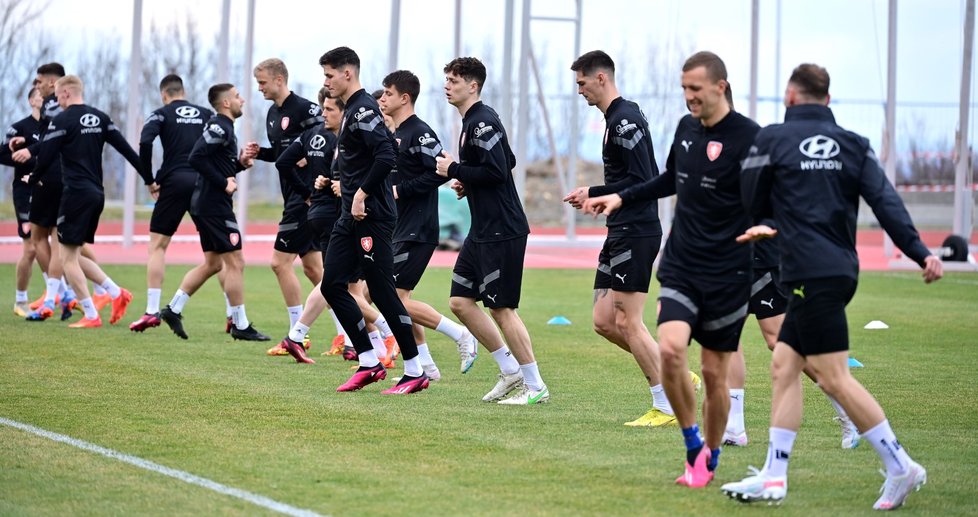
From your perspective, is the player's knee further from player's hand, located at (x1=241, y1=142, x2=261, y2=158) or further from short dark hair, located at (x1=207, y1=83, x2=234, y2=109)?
short dark hair, located at (x1=207, y1=83, x2=234, y2=109)

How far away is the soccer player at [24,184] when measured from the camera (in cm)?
1483

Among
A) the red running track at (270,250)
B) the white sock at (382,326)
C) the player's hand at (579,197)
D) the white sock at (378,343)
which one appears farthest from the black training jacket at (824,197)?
the red running track at (270,250)

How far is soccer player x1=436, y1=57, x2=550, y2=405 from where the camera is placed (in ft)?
29.4

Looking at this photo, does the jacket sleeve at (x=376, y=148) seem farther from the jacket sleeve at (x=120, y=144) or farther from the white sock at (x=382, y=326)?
the jacket sleeve at (x=120, y=144)

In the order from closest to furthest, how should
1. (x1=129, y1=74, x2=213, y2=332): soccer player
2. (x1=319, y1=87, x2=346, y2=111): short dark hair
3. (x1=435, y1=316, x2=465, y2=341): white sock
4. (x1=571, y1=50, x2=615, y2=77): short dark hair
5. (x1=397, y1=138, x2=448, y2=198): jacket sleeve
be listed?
1. (x1=571, y1=50, x2=615, y2=77): short dark hair
2. (x1=397, y1=138, x2=448, y2=198): jacket sleeve
3. (x1=435, y1=316, x2=465, y2=341): white sock
4. (x1=319, y1=87, x2=346, y2=111): short dark hair
5. (x1=129, y1=74, x2=213, y2=332): soccer player

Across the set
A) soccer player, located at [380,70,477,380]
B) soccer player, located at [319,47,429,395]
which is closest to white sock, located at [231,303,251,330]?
soccer player, located at [380,70,477,380]

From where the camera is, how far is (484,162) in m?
8.95

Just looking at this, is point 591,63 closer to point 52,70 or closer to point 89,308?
point 89,308

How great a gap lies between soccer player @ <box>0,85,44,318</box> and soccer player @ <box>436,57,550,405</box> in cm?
736

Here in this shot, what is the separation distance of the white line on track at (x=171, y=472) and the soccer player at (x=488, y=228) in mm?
2740

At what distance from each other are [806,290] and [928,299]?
13.0 metres

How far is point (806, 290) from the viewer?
6059mm

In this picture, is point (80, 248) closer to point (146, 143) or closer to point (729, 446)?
point (146, 143)

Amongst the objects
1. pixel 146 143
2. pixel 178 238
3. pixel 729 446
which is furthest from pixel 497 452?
pixel 178 238
